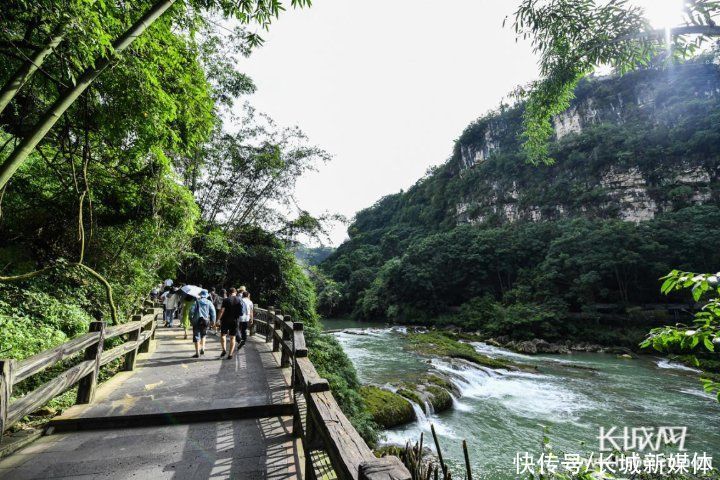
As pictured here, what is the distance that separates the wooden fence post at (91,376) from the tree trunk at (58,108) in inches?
80.0

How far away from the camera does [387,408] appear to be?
361 inches

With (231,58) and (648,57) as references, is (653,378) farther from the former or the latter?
(231,58)

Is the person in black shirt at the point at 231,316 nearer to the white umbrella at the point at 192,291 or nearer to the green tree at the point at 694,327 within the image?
the white umbrella at the point at 192,291

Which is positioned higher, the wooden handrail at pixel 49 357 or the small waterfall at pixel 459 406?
the wooden handrail at pixel 49 357

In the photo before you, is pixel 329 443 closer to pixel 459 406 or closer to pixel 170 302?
pixel 459 406

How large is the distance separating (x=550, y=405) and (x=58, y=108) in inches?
571

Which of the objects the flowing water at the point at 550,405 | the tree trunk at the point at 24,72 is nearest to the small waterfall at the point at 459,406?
the flowing water at the point at 550,405


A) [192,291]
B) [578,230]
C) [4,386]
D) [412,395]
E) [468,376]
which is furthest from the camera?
[578,230]

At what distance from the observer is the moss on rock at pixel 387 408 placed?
8.84 metres

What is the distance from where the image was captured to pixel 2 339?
14.7ft

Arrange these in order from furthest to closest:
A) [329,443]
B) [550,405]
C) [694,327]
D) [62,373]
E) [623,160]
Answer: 1. [623,160]
2. [550,405]
3. [62,373]
4. [694,327]
5. [329,443]

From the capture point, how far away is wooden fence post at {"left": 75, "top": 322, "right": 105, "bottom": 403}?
3988 millimetres

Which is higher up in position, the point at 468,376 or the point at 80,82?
the point at 80,82

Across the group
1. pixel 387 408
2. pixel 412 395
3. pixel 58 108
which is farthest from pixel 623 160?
pixel 58 108
